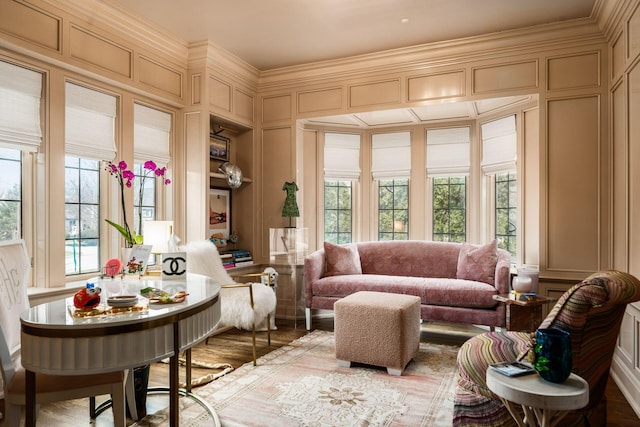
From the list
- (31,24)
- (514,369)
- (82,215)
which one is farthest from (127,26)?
(514,369)

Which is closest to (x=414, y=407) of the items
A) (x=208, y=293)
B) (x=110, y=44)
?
(x=208, y=293)

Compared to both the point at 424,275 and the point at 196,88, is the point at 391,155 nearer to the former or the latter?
the point at 424,275

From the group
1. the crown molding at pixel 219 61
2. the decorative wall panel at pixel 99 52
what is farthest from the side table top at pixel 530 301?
the decorative wall panel at pixel 99 52

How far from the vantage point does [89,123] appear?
349cm

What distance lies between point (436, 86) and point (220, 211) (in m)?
2.75

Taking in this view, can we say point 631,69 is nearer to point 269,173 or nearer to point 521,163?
point 521,163

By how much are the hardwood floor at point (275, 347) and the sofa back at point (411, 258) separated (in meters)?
0.61

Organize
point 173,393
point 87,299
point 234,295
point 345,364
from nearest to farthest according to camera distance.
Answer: point 87,299
point 173,393
point 345,364
point 234,295

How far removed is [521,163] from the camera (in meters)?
4.32

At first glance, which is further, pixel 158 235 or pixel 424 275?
pixel 424 275

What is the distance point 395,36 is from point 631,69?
196 centimetres

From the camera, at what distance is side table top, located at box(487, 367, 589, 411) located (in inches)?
62.4

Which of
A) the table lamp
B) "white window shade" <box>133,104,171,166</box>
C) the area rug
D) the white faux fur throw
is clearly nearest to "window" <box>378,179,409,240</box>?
the area rug

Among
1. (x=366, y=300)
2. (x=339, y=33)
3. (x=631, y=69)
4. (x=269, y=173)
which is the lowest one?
(x=366, y=300)
